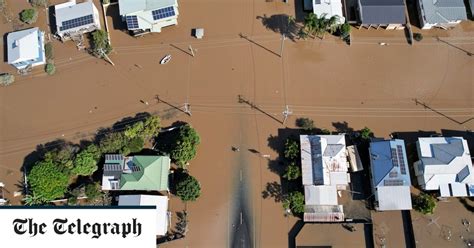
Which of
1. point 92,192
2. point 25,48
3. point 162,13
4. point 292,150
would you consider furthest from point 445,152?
point 25,48

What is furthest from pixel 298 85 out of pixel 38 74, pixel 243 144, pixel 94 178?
pixel 38 74

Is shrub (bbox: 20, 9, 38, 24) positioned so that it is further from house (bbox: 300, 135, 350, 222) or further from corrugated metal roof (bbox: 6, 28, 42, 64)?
house (bbox: 300, 135, 350, 222)

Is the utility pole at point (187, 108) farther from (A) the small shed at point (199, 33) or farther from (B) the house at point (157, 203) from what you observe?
(B) the house at point (157, 203)

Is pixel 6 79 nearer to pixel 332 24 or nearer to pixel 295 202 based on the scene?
pixel 295 202

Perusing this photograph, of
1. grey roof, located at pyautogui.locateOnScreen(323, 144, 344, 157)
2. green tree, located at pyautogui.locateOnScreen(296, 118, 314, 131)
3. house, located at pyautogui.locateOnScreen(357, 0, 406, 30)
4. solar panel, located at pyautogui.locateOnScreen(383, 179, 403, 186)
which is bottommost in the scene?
solar panel, located at pyautogui.locateOnScreen(383, 179, 403, 186)

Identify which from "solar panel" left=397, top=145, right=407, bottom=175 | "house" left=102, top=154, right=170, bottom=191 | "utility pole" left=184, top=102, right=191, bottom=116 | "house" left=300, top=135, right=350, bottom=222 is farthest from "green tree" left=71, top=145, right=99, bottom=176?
"solar panel" left=397, top=145, right=407, bottom=175

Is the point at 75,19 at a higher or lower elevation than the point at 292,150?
higher
